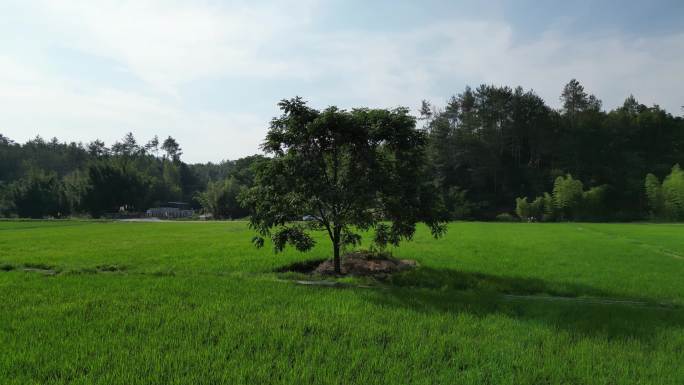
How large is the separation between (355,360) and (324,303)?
2684mm

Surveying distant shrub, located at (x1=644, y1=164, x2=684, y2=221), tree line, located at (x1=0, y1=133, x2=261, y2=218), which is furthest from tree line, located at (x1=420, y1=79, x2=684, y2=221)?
tree line, located at (x1=0, y1=133, x2=261, y2=218)

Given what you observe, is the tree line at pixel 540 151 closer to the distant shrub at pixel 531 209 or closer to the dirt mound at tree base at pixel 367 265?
the distant shrub at pixel 531 209

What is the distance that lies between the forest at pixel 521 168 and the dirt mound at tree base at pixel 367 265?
47.1 m

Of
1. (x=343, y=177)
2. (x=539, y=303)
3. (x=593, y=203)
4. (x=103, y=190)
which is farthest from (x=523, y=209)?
(x=103, y=190)

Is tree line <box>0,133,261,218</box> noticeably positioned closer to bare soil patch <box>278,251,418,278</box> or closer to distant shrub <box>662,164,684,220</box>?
bare soil patch <box>278,251,418,278</box>

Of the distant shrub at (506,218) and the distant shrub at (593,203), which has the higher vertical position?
the distant shrub at (593,203)

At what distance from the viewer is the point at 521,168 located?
68.4 meters

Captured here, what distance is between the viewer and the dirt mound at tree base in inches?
445

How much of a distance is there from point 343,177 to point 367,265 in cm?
309

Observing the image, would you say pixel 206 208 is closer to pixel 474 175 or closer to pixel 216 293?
pixel 474 175

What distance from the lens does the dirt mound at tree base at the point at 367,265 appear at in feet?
37.1

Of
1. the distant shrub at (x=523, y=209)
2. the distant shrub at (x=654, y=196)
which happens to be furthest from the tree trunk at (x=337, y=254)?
the distant shrub at (x=654, y=196)

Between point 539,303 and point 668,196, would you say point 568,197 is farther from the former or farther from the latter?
point 539,303

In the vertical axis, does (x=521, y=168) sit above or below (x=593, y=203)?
above
